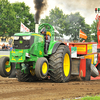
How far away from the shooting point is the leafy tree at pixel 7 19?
140 ft

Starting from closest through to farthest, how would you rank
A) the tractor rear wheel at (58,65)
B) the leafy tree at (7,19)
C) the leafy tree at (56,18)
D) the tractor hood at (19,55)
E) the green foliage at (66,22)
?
the tractor hood at (19,55) < the tractor rear wheel at (58,65) < the leafy tree at (7,19) < the leafy tree at (56,18) < the green foliage at (66,22)

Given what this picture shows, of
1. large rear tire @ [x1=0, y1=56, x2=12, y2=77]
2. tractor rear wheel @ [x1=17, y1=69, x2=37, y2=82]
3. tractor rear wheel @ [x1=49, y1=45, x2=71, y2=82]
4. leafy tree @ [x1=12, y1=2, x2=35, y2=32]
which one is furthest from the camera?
leafy tree @ [x1=12, y1=2, x2=35, y2=32]

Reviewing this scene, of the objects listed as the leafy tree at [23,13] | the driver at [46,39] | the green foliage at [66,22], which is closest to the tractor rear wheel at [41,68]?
the driver at [46,39]

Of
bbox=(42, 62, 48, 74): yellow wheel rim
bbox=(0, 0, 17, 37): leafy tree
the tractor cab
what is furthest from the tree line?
bbox=(42, 62, 48, 74): yellow wheel rim

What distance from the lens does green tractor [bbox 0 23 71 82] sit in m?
8.13

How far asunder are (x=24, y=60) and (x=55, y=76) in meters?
1.40

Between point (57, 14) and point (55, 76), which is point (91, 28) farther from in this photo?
point (55, 76)

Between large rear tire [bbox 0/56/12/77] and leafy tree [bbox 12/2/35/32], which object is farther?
leafy tree [bbox 12/2/35/32]

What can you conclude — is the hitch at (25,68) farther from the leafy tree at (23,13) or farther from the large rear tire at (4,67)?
the leafy tree at (23,13)

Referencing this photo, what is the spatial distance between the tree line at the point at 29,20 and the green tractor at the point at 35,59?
34.7 m

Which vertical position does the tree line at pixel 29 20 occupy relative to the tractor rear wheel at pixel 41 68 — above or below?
above

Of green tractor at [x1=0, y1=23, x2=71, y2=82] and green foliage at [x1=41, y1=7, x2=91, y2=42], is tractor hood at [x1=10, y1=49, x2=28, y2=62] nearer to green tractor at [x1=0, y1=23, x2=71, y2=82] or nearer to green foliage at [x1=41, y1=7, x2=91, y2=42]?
green tractor at [x1=0, y1=23, x2=71, y2=82]

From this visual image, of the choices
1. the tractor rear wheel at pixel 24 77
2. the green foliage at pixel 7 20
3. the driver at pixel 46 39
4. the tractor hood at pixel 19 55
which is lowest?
the tractor rear wheel at pixel 24 77

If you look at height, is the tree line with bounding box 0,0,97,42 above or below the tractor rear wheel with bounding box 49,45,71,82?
above
